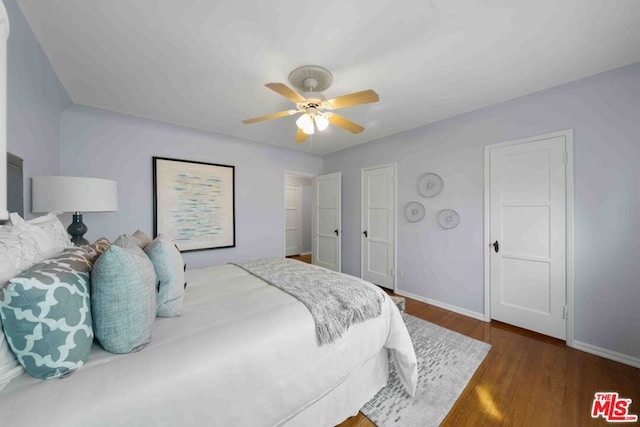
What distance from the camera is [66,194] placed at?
71.7 inches

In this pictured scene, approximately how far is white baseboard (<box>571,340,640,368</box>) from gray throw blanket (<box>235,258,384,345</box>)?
2.06 meters

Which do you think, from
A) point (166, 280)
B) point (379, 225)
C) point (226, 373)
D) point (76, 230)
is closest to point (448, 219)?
point (379, 225)

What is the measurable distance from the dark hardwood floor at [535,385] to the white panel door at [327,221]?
248 centimetres

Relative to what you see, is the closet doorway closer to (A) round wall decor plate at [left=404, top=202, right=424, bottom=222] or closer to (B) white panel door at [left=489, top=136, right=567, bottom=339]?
(A) round wall decor plate at [left=404, top=202, right=424, bottom=222]

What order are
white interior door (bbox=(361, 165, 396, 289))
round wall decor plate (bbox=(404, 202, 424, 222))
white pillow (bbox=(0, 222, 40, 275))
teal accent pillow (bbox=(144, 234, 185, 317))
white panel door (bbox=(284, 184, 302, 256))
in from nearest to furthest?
white pillow (bbox=(0, 222, 40, 275))
teal accent pillow (bbox=(144, 234, 185, 317))
round wall decor plate (bbox=(404, 202, 424, 222))
white interior door (bbox=(361, 165, 396, 289))
white panel door (bbox=(284, 184, 302, 256))

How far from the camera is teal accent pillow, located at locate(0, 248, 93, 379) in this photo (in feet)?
2.27

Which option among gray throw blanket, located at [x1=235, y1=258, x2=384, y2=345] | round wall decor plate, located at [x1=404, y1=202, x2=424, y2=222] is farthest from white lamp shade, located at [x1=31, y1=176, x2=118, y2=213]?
round wall decor plate, located at [x1=404, y1=202, x2=424, y2=222]

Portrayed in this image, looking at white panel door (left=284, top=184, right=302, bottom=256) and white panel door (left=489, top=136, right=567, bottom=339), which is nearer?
white panel door (left=489, top=136, right=567, bottom=339)

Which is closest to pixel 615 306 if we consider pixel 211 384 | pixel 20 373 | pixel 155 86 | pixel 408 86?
pixel 408 86

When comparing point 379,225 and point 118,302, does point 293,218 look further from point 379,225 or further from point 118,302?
point 118,302

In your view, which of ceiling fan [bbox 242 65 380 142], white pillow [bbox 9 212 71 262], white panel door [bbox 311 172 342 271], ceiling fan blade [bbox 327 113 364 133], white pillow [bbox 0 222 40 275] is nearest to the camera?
white pillow [bbox 0 222 40 275]

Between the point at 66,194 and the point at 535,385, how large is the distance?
3.81 metres

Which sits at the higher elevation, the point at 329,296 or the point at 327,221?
the point at 327,221

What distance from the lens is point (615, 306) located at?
198 cm
